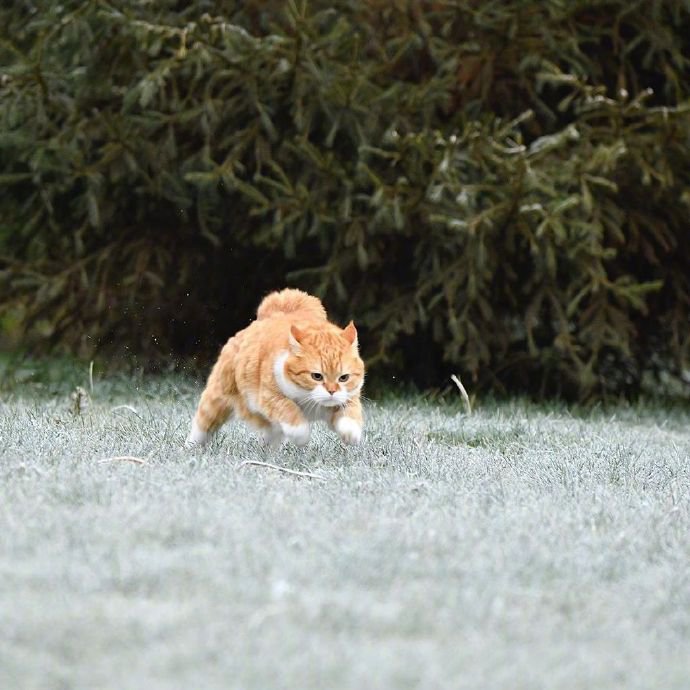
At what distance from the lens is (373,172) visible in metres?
8.62

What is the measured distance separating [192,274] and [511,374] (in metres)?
2.49

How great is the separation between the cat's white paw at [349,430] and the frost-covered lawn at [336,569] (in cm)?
10

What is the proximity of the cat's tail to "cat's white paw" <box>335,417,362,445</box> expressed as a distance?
0.76m

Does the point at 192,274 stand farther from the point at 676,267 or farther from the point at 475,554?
the point at 475,554

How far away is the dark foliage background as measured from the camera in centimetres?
840

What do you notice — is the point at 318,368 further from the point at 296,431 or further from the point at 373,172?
the point at 373,172

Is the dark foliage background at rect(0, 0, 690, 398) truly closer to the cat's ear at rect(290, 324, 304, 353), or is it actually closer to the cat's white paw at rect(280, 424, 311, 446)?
the cat's ear at rect(290, 324, 304, 353)

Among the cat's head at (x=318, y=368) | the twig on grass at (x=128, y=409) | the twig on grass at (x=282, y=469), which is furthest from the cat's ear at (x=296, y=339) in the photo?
the twig on grass at (x=128, y=409)

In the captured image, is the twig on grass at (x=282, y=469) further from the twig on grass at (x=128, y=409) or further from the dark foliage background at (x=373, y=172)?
the dark foliage background at (x=373, y=172)

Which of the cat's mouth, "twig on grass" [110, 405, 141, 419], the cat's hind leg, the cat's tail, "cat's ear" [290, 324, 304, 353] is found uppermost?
"cat's ear" [290, 324, 304, 353]

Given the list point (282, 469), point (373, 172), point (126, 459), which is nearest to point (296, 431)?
point (282, 469)

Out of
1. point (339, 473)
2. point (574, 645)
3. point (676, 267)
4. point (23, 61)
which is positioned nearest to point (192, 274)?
point (23, 61)

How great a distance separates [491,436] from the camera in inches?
265

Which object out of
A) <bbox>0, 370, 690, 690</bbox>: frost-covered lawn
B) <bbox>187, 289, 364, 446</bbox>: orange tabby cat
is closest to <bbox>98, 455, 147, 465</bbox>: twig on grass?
<bbox>0, 370, 690, 690</bbox>: frost-covered lawn
